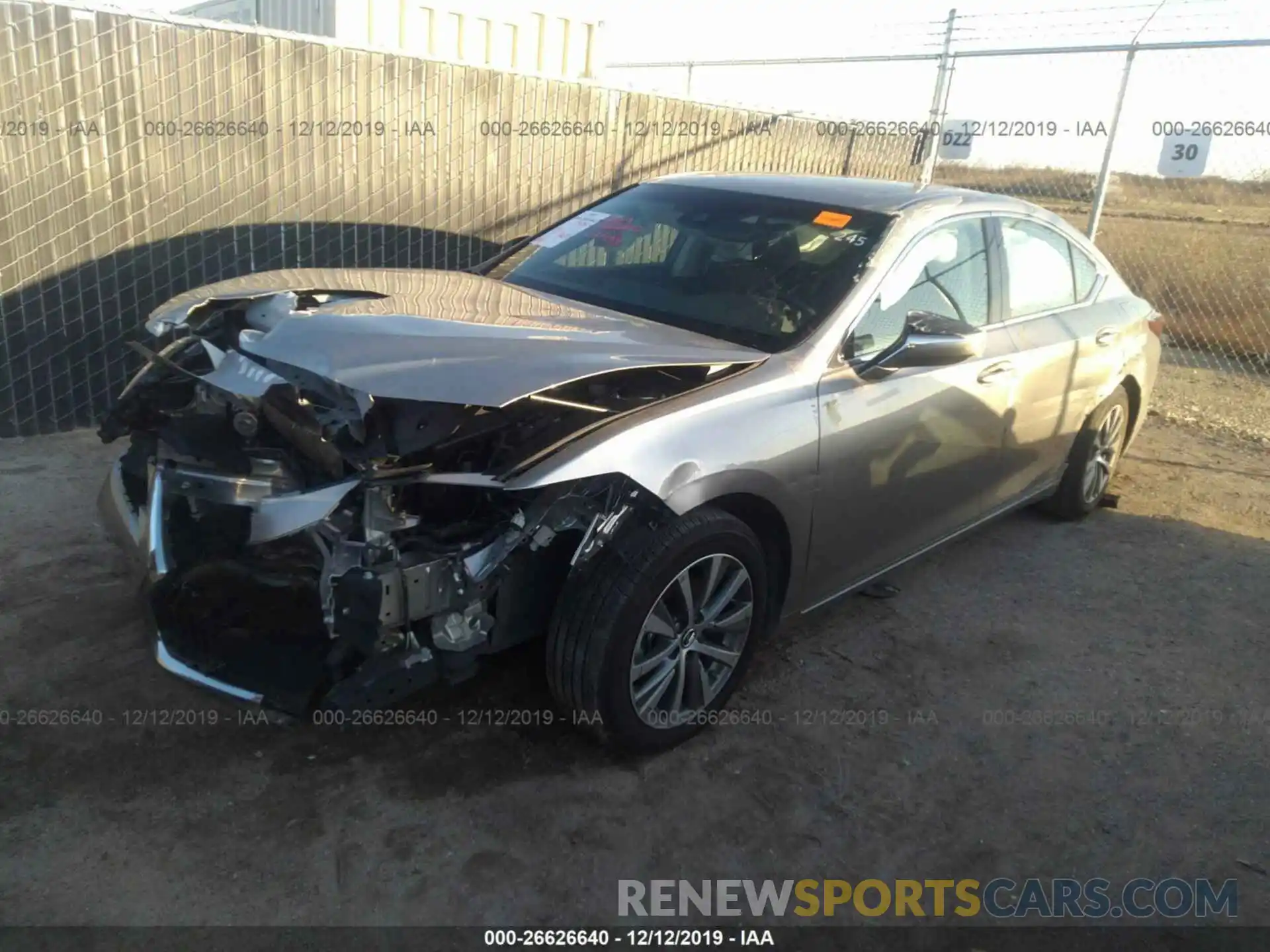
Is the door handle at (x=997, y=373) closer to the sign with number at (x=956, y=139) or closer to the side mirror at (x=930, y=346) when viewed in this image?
the side mirror at (x=930, y=346)

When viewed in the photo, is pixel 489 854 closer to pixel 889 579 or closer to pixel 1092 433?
pixel 889 579

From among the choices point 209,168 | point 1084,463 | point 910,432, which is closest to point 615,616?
point 910,432

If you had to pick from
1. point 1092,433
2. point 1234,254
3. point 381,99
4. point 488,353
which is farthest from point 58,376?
point 1234,254

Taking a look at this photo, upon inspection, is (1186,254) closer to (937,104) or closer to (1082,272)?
(937,104)

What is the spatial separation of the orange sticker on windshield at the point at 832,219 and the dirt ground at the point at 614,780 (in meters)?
1.63

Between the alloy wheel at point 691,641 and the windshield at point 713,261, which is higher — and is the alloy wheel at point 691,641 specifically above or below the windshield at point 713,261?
below

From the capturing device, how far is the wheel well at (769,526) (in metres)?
3.10

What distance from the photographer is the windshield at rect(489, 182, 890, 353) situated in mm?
3502

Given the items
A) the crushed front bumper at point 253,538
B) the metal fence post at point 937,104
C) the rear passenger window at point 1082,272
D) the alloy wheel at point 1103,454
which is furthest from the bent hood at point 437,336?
the metal fence post at point 937,104

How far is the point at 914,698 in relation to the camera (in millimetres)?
3592

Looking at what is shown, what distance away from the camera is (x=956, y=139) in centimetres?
916

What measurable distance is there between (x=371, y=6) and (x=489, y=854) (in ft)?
23.7

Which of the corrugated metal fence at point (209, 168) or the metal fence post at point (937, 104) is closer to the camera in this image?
the corrugated metal fence at point (209, 168)

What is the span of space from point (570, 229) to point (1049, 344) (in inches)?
88.0
